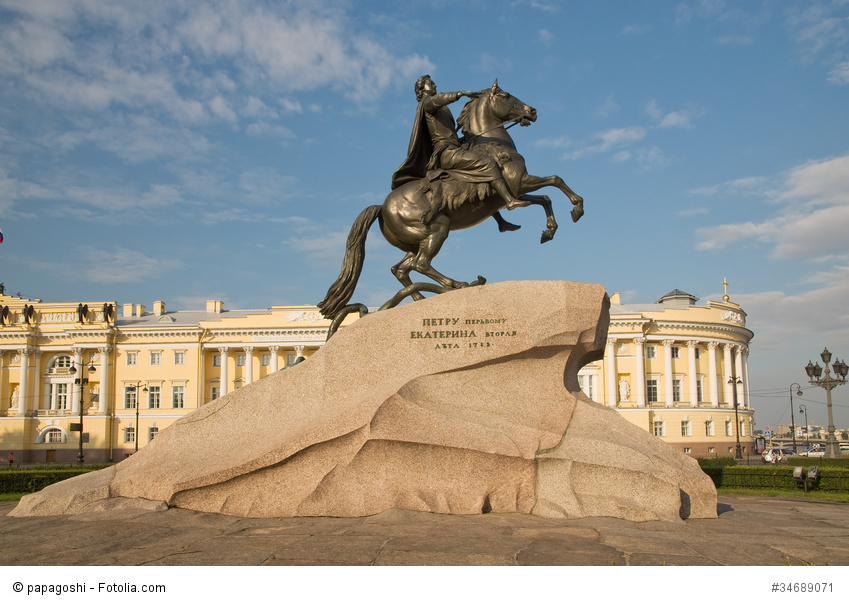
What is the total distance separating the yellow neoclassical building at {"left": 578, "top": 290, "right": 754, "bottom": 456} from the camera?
66.0m

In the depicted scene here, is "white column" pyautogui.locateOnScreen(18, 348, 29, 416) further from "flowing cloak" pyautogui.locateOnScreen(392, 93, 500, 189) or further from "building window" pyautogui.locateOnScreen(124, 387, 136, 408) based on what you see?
"flowing cloak" pyautogui.locateOnScreen(392, 93, 500, 189)

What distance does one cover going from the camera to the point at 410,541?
653 cm

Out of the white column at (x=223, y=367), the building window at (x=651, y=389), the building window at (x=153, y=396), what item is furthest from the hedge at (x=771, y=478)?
the building window at (x=153, y=396)

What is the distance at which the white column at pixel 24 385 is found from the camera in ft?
210

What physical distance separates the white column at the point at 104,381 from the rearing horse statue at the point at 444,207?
6024cm

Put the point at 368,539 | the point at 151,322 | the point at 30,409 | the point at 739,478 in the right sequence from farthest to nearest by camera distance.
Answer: the point at 151,322 < the point at 30,409 < the point at 739,478 < the point at 368,539

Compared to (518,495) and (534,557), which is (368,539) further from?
(518,495)

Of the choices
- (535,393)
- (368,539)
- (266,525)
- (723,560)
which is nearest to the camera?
(723,560)

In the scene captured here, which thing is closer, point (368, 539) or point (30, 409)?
point (368, 539)

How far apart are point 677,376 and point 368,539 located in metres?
66.8

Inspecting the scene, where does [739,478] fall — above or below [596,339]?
below

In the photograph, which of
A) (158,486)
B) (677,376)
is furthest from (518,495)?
(677,376)

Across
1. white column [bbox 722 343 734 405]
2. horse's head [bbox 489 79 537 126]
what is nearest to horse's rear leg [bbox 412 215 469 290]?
horse's head [bbox 489 79 537 126]

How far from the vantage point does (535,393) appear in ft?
29.3
